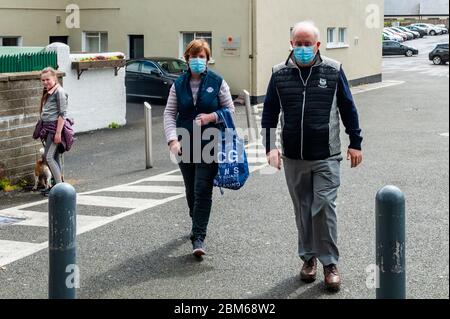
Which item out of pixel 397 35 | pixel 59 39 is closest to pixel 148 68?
pixel 59 39

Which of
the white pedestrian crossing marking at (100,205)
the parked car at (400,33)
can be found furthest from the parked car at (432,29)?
the white pedestrian crossing marking at (100,205)

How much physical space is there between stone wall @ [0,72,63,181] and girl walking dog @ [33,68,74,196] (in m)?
1.30

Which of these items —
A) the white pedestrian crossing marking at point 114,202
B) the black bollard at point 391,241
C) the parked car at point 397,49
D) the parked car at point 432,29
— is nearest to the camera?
the black bollard at point 391,241

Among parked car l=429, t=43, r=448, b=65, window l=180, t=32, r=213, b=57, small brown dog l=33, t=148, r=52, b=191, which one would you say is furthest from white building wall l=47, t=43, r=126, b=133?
parked car l=429, t=43, r=448, b=65

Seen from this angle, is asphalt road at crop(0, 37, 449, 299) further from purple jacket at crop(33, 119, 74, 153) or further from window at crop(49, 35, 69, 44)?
window at crop(49, 35, 69, 44)

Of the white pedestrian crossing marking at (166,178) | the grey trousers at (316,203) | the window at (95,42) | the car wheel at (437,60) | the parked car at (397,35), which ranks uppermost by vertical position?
the parked car at (397,35)

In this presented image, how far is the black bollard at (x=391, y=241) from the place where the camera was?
4.31 m

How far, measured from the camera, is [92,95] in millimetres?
18797

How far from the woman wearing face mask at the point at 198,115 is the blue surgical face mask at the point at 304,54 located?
1.21 meters

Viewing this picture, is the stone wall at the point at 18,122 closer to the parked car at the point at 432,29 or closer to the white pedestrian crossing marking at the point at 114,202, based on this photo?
the white pedestrian crossing marking at the point at 114,202

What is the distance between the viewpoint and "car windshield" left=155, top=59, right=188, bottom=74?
2583cm

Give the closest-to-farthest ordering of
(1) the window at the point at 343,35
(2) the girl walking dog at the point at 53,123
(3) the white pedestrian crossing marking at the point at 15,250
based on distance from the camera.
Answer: (3) the white pedestrian crossing marking at the point at 15,250
(2) the girl walking dog at the point at 53,123
(1) the window at the point at 343,35

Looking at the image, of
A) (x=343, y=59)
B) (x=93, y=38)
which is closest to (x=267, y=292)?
(x=93, y=38)

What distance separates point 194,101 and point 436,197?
4.13m
